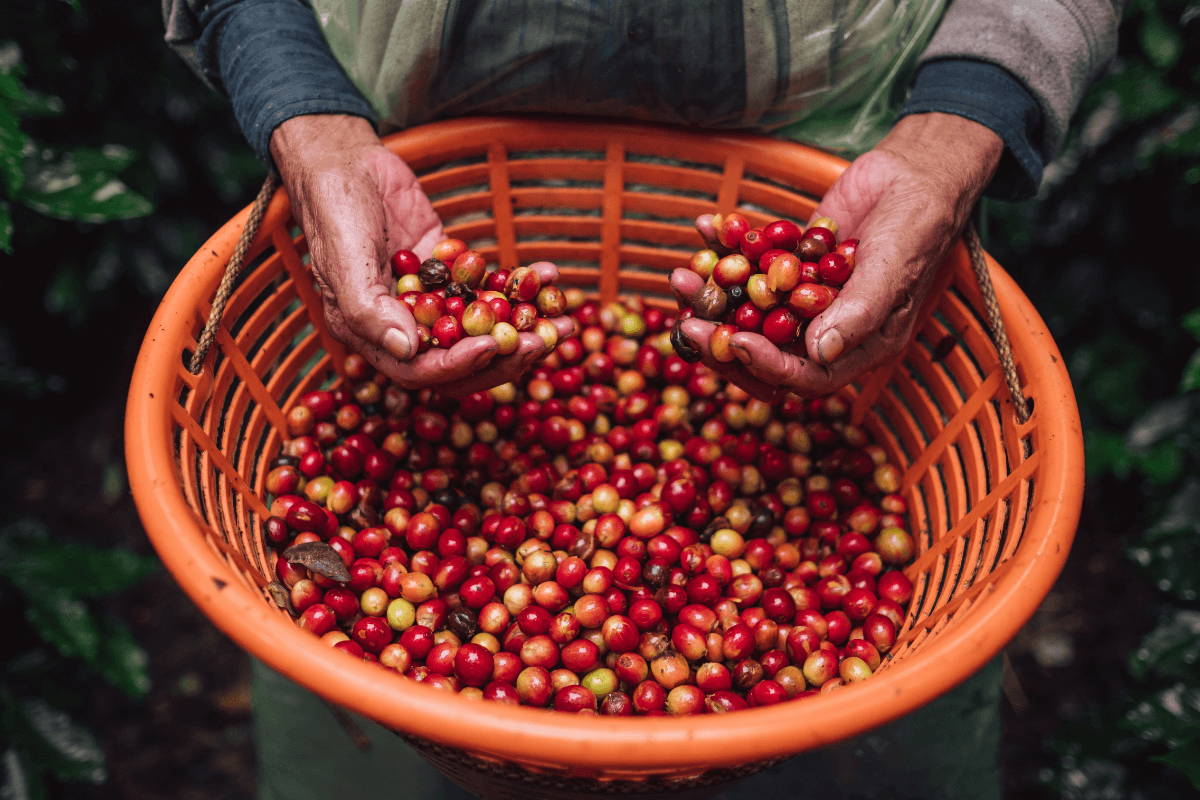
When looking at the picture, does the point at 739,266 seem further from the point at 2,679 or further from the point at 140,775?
the point at 140,775

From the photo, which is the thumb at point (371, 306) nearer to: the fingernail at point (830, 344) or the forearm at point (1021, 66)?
the fingernail at point (830, 344)

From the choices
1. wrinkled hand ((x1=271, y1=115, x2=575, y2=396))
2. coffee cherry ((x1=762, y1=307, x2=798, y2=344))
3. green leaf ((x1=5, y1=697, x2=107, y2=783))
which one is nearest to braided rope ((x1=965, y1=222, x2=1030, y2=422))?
coffee cherry ((x1=762, y1=307, x2=798, y2=344))

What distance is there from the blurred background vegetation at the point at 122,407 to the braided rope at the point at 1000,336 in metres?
0.82

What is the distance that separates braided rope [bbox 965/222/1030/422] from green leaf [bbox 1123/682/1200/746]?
127cm

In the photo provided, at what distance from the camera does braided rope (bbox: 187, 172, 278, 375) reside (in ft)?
6.96

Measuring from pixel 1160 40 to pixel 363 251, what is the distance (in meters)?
2.92

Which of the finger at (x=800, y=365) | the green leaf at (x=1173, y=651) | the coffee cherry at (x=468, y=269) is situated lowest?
the green leaf at (x=1173, y=651)

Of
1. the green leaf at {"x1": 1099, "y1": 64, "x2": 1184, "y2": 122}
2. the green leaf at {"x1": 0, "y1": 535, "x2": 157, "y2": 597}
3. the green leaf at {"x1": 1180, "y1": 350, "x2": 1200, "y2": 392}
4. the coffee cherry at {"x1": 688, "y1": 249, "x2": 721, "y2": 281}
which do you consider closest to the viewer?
the coffee cherry at {"x1": 688, "y1": 249, "x2": 721, "y2": 281}

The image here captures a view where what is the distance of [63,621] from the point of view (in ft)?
9.21

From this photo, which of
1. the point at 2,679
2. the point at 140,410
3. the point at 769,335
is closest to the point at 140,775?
the point at 2,679

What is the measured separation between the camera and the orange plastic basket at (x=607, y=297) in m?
1.52

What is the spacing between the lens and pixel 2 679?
3.02 m

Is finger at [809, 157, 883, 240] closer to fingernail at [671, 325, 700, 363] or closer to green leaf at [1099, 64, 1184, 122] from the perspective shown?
fingernail at [671, 325, 700, 363]

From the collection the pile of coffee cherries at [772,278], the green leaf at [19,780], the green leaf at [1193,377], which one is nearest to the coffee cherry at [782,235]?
the pile of coffee cherries at [772,278]
